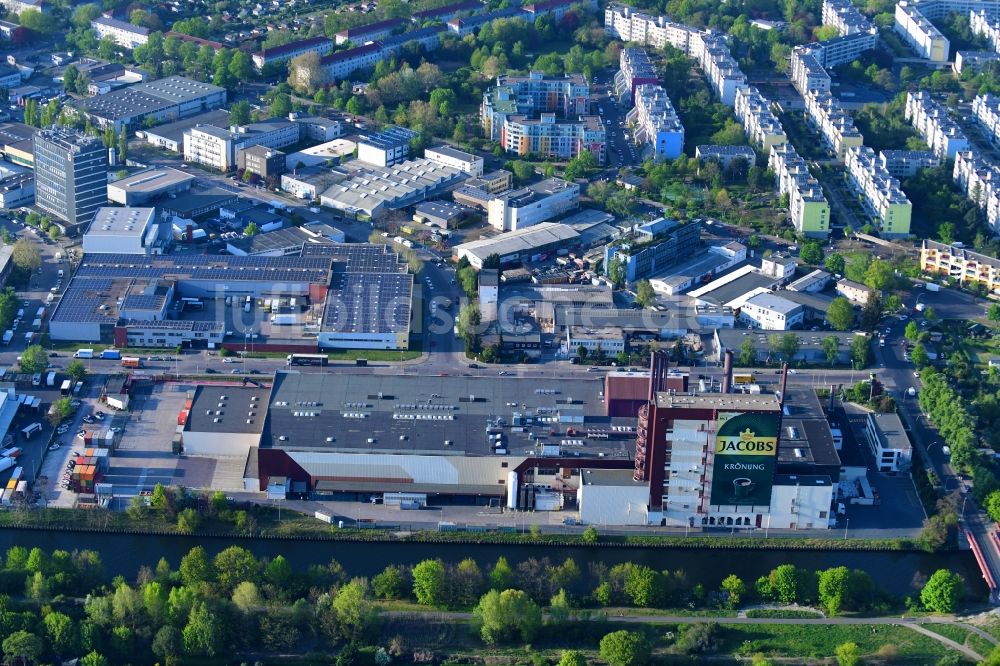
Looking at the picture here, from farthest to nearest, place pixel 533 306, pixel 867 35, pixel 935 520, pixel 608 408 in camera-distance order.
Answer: pixel 867 35
pixel 533 306
pixel 608 408
pixel 935 520

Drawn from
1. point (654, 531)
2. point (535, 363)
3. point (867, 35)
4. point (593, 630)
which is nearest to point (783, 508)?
point (654, 531)

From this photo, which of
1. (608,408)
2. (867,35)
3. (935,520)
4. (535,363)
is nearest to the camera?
(935,520)

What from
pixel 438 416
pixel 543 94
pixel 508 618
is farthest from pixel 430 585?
pixel 543 94

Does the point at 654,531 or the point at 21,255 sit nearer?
the point at 654,531

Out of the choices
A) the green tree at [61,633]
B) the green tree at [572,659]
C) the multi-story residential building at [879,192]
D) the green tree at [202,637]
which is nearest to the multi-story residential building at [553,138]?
the multi-story residential building at [879,192]

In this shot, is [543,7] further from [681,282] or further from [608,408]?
[608,408]

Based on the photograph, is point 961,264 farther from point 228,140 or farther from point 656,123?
point 228,140

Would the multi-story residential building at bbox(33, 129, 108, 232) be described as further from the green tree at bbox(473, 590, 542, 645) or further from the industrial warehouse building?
the green tree at bbox(473, 590, 542, 645)
